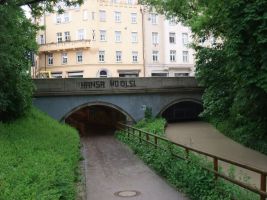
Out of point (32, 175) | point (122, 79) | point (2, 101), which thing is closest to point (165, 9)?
point (122, 79)

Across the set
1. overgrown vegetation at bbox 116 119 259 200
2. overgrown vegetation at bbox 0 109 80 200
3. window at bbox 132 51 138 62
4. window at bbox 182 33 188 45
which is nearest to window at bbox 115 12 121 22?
window at bbox 132 51 138 62

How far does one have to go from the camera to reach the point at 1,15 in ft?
48.4

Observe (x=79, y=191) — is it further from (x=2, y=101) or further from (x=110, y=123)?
(x=110, y=123)

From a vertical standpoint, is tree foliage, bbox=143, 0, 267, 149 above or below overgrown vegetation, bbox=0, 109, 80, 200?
above

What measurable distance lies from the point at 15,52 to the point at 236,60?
326 inches

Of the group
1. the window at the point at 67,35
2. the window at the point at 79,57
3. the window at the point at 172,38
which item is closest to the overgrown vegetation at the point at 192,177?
the window at the point at 79,57

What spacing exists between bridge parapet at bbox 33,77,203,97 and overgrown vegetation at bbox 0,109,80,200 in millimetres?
12290

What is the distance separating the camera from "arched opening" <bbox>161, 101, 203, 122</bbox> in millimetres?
38219

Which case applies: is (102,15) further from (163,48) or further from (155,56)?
Result: (163,48)

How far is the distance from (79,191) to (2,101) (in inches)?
271

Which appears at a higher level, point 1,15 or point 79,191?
point 1,15

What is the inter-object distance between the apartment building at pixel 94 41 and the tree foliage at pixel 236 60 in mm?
28911

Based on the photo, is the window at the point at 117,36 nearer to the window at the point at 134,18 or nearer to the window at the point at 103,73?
the window at the point at 134,18

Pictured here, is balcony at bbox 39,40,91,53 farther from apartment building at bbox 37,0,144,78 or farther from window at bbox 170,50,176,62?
window at bbox 170,50,176,62
